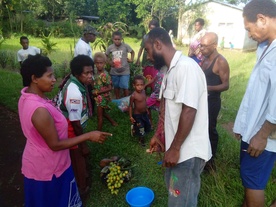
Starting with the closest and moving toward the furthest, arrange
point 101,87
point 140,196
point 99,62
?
point 140,196 < point 99,62 < point 101,87

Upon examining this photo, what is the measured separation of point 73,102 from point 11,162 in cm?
203

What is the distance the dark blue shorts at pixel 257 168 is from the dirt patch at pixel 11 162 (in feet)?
8.62

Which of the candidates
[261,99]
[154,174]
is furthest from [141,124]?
[261,99]

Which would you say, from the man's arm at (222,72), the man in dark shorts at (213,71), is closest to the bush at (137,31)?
the man in dark shorts at (213,71)

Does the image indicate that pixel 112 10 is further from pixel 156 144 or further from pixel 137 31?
pixel 156 144

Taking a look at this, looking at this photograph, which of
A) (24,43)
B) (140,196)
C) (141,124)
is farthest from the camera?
(24,43)

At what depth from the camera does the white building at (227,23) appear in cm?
1905

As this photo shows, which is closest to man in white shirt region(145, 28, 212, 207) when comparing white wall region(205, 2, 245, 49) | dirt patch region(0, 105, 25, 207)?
dirt patch region(0, 105, 25, 207)

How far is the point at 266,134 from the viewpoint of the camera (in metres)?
1.81

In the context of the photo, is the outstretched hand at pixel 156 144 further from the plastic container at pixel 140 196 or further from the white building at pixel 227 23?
the white building at pixel 227 23

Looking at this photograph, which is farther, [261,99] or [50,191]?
[50,191]

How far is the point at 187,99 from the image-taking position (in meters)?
1.68

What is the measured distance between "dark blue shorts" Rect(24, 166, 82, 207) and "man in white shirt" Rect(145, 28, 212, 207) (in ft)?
3.19

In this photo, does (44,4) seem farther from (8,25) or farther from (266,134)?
(266,134)
